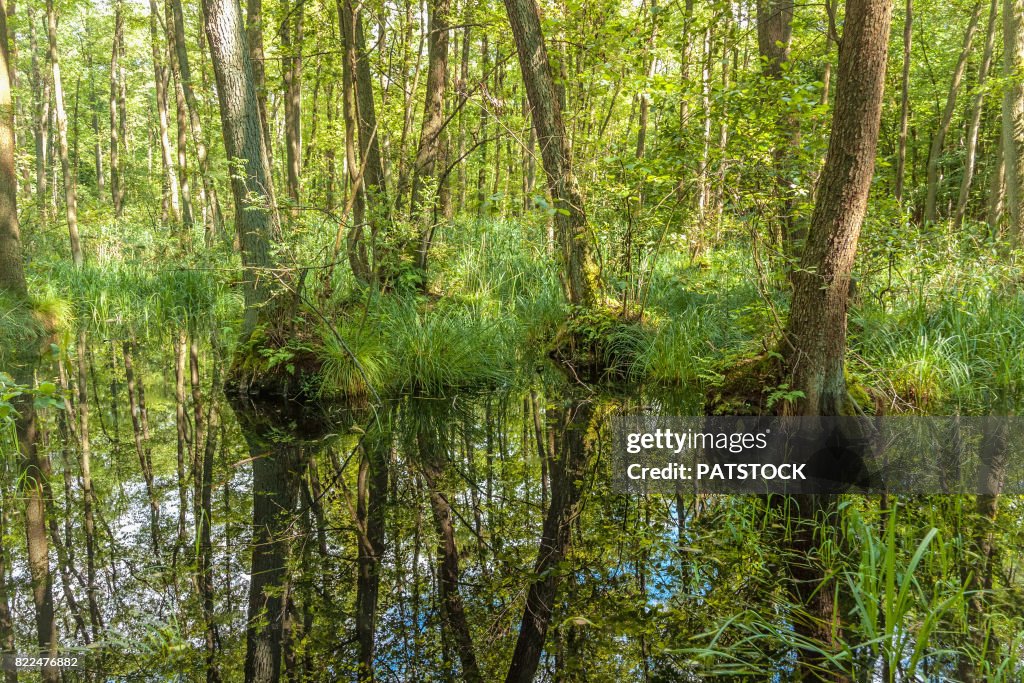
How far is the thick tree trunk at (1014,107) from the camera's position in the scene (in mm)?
8469

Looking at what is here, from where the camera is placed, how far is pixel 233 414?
5969 mm

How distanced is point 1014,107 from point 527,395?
7.52 m

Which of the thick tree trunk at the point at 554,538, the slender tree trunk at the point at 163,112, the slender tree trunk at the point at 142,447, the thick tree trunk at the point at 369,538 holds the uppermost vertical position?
the slender tree trunk at the point at 163,112

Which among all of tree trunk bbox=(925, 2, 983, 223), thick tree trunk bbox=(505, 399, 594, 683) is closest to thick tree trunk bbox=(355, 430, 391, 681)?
thick tree trunk bbox=(505, 399, 594, 683)

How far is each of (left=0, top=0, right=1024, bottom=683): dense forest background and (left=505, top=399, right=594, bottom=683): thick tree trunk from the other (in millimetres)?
23

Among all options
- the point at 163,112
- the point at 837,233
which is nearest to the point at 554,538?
the point at 837,233

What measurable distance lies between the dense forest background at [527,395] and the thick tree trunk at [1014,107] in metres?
0.05

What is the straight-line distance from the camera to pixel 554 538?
338 centimetres

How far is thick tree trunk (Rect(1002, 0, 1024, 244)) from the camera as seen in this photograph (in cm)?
847

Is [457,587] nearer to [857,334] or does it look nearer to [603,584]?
[603,584]

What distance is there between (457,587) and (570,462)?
1.77 m

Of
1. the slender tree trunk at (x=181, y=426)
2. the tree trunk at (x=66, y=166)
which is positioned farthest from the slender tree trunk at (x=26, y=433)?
the tree trunk at (x=66, y=166)

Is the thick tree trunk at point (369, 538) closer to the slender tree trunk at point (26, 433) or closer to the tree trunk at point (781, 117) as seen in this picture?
the slender tree trunk at point (26, 433)

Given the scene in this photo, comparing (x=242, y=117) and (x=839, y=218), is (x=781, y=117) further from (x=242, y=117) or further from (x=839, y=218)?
(x=242, y=117)
